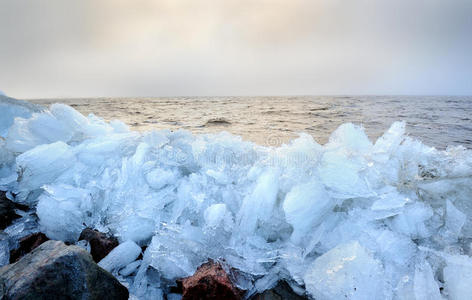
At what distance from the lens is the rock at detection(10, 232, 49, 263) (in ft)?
6.23

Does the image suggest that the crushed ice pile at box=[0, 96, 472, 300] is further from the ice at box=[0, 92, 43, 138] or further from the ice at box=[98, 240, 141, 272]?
the ice at box=[0, 92, 43, 138]

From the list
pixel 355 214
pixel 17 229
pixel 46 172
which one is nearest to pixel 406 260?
pixel 355 214

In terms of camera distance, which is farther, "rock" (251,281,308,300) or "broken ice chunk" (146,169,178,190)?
"broken ice chunk" (146,169,178,190)

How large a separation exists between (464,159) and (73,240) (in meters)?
3.64

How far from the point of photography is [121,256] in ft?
6.03

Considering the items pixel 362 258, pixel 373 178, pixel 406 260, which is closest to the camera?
pixel 362 258

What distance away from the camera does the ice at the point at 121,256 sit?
70.3 inches

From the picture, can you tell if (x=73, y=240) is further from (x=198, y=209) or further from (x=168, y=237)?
(x=198, y=209)

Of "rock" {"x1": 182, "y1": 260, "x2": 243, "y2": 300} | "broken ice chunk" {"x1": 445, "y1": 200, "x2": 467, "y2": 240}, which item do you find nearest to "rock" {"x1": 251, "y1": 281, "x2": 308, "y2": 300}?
"rock" {"x1": 182, "y1": 260, "x2": 243, "y2": 300}

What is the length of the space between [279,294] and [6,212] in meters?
2.49

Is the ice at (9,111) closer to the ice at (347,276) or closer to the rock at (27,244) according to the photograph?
the rock at (27,244)

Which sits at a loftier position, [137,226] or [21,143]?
[21,143]

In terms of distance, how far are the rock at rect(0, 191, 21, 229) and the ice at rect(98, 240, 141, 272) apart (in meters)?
1.16

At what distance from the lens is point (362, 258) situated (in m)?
1.48
